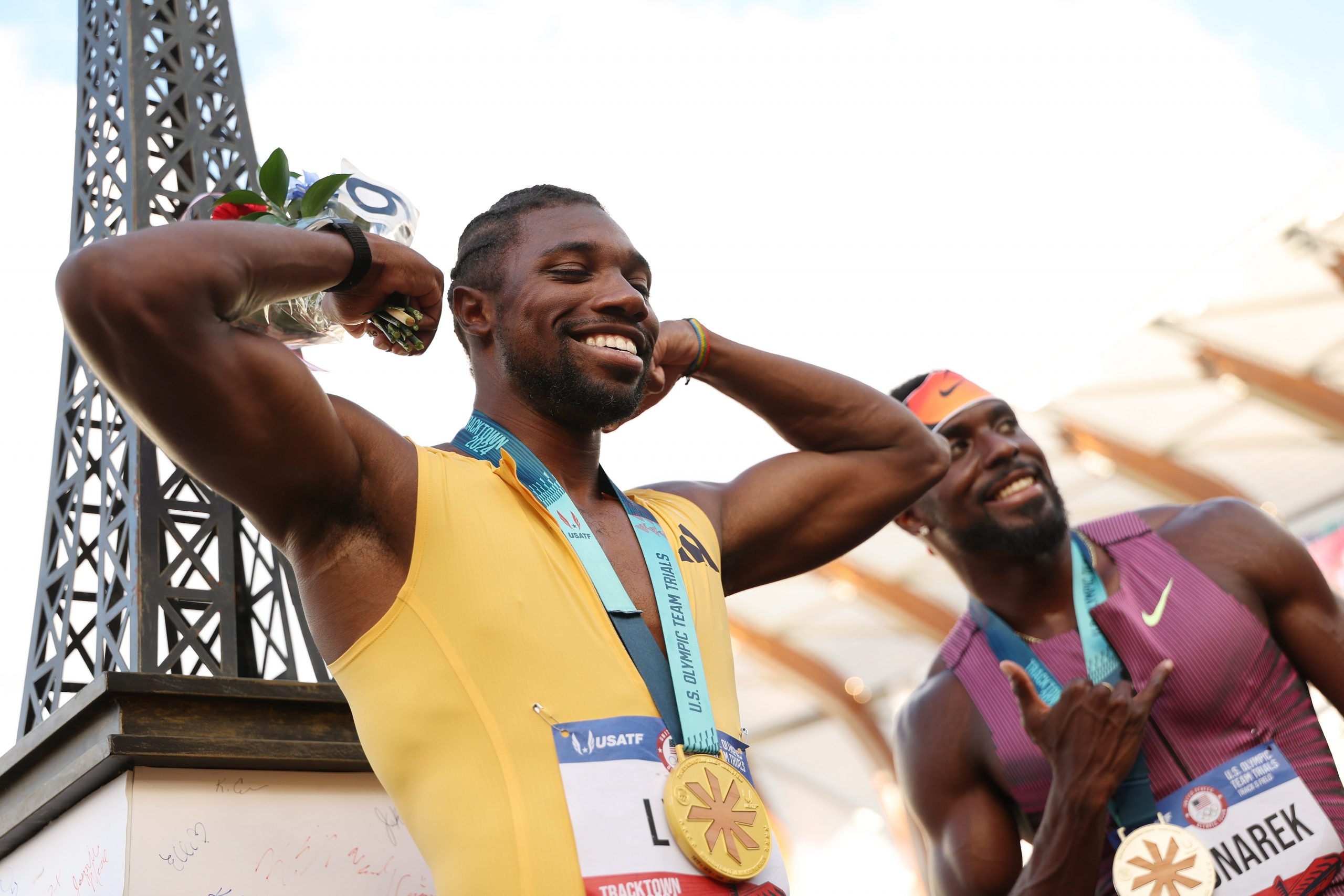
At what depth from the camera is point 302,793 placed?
299 centimetres

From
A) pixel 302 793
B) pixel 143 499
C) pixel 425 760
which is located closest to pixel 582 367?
pixel 425 760

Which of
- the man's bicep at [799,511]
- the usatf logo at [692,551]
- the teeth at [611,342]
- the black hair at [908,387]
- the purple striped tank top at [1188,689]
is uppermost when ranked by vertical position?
the black hair at [908,387]

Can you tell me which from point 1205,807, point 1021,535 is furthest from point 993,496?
point 1205,807

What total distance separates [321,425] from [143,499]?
2153mm

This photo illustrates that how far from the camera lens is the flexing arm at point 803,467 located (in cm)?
280

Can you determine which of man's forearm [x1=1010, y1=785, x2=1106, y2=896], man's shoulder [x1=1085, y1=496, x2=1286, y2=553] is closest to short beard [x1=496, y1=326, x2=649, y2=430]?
man's forearm [x1=1010, y1=785, x2=1106, y2=896]

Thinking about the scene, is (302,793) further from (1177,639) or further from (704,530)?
(1177,639)

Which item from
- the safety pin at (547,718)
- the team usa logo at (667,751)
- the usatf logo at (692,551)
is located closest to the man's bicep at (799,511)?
the usatf logo at (692,551)

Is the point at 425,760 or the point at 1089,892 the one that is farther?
the point at 1089,892

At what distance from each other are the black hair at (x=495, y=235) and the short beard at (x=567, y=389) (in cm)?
19

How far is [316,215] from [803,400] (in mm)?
1208

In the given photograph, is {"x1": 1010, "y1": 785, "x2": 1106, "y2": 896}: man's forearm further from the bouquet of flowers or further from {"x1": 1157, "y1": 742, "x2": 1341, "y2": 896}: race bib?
the bouquet of flowers

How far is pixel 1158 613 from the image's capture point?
3352 mm

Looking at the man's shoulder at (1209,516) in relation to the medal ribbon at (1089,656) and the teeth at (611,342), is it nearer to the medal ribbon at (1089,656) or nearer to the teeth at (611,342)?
the medal ribbon at (1089,656)
